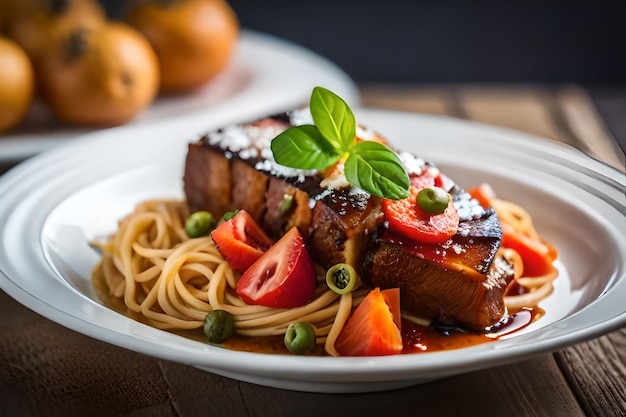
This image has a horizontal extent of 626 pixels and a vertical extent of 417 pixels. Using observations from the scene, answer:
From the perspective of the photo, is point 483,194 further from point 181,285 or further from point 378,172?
point 181,285

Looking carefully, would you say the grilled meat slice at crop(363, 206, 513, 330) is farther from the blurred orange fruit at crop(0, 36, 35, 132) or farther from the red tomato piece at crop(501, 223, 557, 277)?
the blurred orange fruit at crop(0, 36, 35, 132)

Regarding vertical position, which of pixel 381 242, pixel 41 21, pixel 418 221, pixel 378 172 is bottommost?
pixel 41 21

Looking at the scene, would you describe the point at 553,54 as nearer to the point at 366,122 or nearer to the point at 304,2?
the point at 304,2

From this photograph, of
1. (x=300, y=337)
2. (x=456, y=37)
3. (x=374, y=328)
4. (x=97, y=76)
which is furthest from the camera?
(x=456, y=37)

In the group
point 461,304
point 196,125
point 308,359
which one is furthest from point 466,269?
point 196,125

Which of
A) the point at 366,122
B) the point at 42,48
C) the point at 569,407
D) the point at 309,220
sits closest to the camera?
the point at 569,407

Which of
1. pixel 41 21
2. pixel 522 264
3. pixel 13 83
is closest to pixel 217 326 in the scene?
pixel 522 264

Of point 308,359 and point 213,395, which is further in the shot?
point 213,395
